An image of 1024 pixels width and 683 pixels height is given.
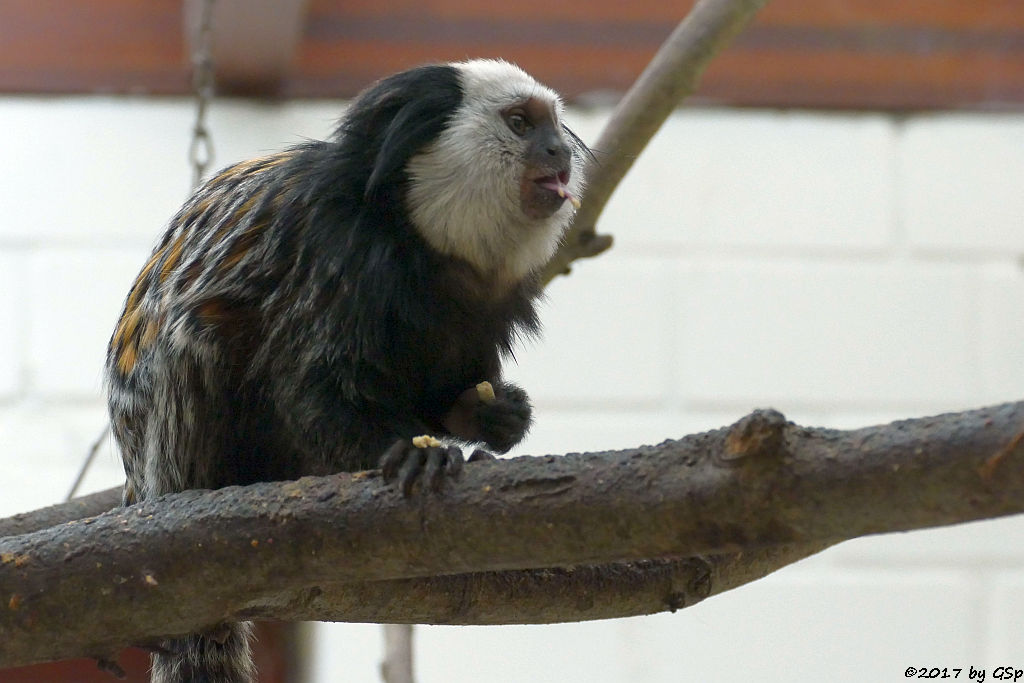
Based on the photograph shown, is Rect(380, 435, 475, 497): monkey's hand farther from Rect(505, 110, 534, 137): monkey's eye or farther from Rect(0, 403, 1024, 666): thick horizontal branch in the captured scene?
Rect(505, 110, 534, 137): monkey's eye

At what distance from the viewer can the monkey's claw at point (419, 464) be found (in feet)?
5.08

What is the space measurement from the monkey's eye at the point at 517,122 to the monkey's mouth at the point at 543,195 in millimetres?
97

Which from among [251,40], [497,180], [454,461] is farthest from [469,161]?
[251,40]

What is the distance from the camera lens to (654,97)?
2.33 metres

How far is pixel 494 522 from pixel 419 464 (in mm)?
141

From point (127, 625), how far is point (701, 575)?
2.49 ft

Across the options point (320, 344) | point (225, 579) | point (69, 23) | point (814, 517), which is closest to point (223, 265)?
point (320, 344)

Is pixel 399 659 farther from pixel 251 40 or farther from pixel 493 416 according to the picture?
pixel 251 40

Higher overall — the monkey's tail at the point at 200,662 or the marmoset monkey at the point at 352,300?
the marmoset monkey at the point at 352,300

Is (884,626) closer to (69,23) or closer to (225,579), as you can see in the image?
(225,579)

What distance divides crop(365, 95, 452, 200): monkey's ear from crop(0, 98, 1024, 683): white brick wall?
4.62 ft

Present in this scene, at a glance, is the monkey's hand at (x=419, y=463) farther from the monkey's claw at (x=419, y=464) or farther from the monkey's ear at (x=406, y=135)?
the monkey's ear at (x=406, y=135)

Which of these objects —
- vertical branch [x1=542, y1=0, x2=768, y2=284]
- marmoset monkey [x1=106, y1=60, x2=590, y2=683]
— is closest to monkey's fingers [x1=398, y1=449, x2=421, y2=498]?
marmoset monkey [x1=106, y1=60, x2=590, y2=683]

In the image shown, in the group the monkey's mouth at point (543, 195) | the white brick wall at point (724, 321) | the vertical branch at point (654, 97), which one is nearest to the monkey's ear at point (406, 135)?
the monkey's mouth at point (543, 195)
